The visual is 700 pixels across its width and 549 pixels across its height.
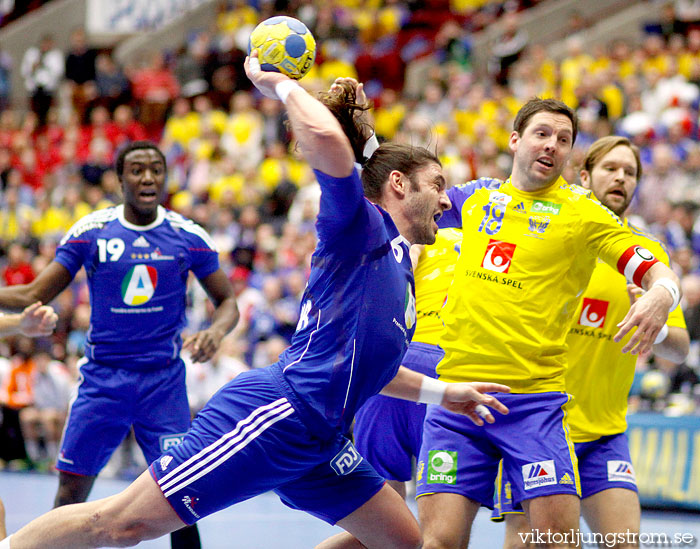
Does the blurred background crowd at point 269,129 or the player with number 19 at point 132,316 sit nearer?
the player with number 19 at point 132,316

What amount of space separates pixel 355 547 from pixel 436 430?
0.71 meters

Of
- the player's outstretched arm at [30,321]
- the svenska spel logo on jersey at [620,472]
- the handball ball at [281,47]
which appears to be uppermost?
the handball ball at [281,47]

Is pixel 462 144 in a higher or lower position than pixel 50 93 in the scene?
lower

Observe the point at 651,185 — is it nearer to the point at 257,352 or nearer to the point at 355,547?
the point at 257,352

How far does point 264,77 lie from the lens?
12.9 ft

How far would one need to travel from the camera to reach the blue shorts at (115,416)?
5.91m

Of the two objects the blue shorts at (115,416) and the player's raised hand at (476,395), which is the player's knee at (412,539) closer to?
the player's raised hand at (476,395)

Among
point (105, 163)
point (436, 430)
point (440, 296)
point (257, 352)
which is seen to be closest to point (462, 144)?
point (257, 352)

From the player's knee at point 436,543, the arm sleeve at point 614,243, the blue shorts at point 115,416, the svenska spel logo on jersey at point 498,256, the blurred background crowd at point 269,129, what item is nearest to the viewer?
the arm sleeve at point 614,243

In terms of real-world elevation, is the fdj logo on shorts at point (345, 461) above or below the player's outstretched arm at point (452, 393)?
below

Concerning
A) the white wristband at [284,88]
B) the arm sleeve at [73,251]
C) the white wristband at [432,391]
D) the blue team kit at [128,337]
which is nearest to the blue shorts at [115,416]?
the blue team kit at [128,337]

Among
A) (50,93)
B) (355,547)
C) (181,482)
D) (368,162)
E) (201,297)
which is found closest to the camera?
(181,482)

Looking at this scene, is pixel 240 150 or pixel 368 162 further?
pixel 240 150

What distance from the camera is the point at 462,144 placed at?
1423 cm
